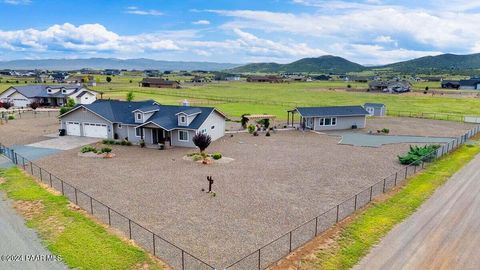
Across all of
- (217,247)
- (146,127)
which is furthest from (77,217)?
(146,127)

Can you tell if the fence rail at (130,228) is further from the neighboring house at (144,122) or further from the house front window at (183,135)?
the house front window at (183,135)

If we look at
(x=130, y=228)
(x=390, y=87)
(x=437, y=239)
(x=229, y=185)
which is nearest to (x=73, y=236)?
(x=130, y=228)

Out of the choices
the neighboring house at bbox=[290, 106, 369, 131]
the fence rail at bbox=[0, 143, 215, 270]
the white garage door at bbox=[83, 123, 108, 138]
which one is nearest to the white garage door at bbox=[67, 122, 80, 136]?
the white garage door at bbox=[83, 123, 108, 138]

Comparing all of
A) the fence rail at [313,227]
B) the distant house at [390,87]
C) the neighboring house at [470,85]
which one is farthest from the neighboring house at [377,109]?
the neighboring house at [470,85]

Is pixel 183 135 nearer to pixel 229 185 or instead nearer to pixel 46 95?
pixel 229 185

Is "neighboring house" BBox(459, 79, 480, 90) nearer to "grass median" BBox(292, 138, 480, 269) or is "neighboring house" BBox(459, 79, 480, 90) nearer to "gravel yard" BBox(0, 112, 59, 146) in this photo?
"grass median" BBox(292, 138, 480, 269)

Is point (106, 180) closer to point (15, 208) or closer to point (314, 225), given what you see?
point (15, 208)
